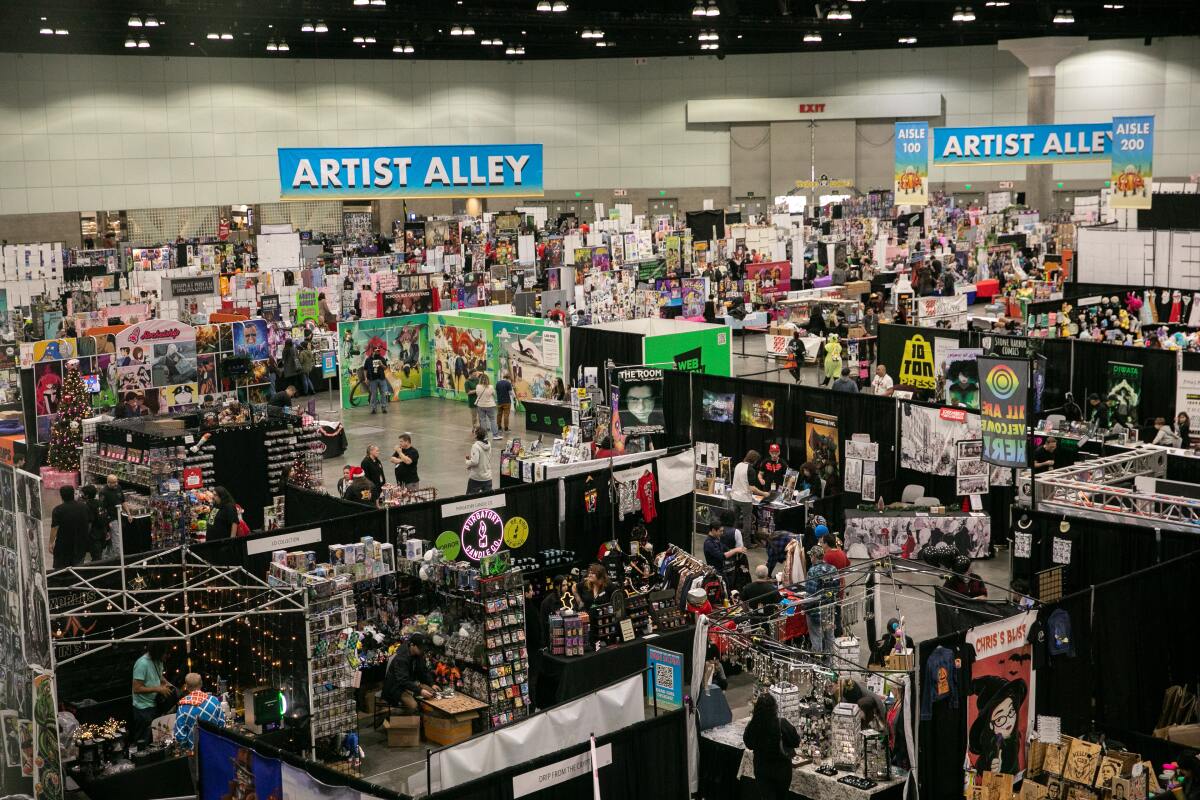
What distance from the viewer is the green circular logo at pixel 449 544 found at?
13.0 metres

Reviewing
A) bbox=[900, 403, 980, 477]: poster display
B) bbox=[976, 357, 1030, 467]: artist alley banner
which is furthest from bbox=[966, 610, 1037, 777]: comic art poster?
bbox=[900, 403, 980, 477]: poster display

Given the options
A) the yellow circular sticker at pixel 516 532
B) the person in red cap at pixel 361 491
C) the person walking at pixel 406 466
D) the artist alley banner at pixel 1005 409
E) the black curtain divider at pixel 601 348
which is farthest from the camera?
the black curtain divider at pixel 601 348

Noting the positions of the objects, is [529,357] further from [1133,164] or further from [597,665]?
[1133,164]

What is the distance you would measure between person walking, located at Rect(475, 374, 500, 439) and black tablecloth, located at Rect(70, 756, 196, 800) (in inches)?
470

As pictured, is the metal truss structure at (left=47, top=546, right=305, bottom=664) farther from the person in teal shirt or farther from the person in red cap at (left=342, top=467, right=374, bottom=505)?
the person in red cap at (left=342, top=467, right=374, bottom=505)

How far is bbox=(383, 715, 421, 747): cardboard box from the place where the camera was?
11016 mm

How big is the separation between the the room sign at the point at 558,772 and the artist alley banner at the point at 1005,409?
21.2ft

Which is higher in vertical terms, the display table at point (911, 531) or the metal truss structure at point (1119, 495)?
the metal truss structure at point (1119, 495)

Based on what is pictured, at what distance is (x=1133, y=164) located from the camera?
1057 inches

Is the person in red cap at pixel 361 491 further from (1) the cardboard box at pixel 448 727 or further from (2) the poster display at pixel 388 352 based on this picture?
(2) the poster display at pixel 388 352

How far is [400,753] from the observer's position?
10938mm

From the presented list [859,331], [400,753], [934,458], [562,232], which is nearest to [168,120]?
[562,232]

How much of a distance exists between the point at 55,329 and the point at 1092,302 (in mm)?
18938

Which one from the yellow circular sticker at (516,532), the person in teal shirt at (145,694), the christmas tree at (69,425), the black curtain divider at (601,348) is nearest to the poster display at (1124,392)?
the black curtain divider at (601,348)
